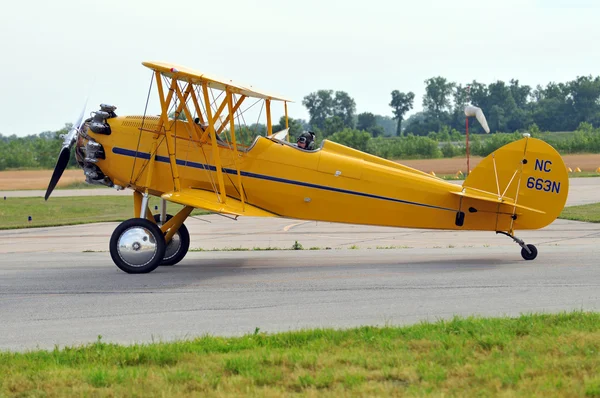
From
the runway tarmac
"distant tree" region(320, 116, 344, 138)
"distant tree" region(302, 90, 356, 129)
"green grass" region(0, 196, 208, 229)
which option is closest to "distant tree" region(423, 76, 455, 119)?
"distant tree" region(302, 90, 356, 129)

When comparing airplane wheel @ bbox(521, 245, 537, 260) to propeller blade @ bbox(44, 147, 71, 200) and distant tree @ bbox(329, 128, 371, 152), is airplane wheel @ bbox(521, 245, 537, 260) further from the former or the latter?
distant tree @ bbox(329, 128, 371, 152)

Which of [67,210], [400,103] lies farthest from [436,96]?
[67,210]

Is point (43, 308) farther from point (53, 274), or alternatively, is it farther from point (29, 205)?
point (29, 205)

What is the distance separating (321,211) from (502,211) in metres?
3.08

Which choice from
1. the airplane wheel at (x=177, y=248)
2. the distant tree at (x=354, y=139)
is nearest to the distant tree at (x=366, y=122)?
the distant tree at (x=354, y=139)

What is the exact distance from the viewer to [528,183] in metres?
13.7

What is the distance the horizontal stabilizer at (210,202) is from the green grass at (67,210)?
14.2 metres

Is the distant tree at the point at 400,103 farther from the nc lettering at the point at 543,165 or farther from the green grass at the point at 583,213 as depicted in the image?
the nc lettering at the point at 543,165

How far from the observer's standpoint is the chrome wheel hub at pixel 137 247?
12.9 m

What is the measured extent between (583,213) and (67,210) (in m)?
20.2

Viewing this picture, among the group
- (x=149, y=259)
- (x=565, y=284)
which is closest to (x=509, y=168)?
(x=565, y=284)

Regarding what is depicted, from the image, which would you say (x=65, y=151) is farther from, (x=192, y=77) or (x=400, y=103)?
(x=400, y=103)

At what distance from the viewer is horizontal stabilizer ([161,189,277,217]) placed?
515 inches

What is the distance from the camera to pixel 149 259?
13.0 m
